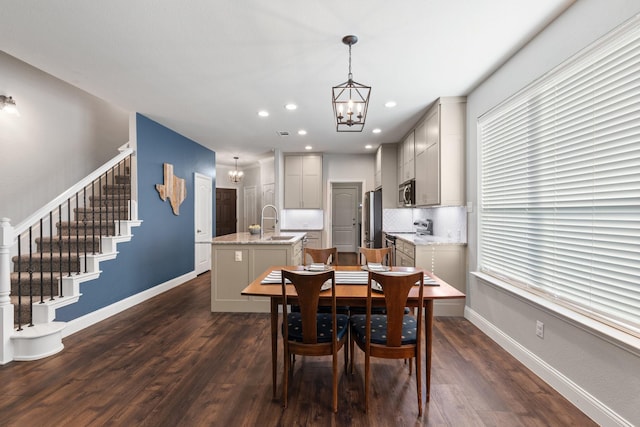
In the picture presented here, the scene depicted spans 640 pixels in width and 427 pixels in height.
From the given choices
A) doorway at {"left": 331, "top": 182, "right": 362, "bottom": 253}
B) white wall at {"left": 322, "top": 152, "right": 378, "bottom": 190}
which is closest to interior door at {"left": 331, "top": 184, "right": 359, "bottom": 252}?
doorway at {"left": 331, "top": 182, "right": 362, "bottom": 253}

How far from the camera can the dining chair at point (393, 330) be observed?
1884 millimetres

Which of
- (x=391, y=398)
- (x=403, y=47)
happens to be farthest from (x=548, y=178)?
(x=391, y=398)

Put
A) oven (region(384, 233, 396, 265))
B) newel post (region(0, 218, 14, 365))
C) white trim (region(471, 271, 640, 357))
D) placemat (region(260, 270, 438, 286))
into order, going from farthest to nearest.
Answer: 1. oven (region(384, 233, 396, 265))
2. newel post (region(0, 218, 14, 365))
3. placemat (region(260, 270, 438, 286))
4. white trim (region(471, 271, 640, 357))

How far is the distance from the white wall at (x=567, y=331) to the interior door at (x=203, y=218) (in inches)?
203

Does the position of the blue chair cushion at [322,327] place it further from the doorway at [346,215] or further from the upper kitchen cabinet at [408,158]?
the doorway at [346,215]

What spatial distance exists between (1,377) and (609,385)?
4222 mm

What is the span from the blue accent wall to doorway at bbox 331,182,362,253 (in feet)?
12.8

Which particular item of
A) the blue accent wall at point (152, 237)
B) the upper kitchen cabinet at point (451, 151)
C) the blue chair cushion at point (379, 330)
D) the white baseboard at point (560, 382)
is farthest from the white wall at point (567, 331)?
the blue accent wall at point (152, 237)

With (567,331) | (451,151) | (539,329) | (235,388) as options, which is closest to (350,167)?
(451,151)

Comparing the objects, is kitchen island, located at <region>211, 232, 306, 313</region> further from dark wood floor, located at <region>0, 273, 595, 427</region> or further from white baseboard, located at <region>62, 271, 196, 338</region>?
white baseboard, located at <region>62, 271, 196, 338</region>

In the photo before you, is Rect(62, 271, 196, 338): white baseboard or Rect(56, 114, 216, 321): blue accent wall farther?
Rect(56, 114, 216, 321): blue accent wall

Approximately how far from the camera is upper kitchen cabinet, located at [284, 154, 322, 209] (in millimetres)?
7094

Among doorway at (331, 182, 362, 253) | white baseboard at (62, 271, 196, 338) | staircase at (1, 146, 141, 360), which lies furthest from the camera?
doorway at (331, 182, 362, 253)

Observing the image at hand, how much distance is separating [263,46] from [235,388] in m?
2.72
